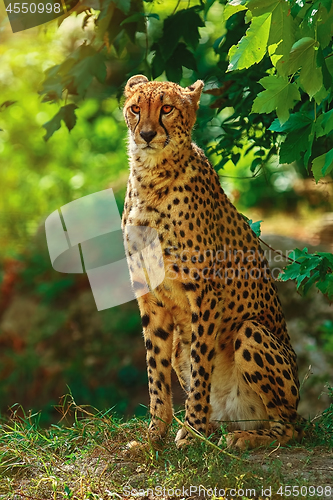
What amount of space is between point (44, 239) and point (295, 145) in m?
6.96

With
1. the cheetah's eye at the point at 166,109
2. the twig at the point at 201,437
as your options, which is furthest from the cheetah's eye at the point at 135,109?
the twig at the point at 201,437

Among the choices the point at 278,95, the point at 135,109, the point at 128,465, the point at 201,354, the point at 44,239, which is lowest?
the point at 128,465

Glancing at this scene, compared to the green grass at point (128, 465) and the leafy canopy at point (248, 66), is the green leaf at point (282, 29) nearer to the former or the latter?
the leafy canopy at point (248, 66)

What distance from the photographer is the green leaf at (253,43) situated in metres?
2.41

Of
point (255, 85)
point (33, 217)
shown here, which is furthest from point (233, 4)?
point (33, 217)

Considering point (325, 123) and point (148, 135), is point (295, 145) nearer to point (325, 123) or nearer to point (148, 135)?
point (325, 123)

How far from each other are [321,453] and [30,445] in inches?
71.0

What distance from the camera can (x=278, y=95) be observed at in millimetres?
2693

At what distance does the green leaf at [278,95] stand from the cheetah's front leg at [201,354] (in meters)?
1.38

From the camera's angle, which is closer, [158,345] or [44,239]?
[158,345]

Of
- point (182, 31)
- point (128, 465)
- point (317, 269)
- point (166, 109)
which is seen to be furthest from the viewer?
point (182, 31)

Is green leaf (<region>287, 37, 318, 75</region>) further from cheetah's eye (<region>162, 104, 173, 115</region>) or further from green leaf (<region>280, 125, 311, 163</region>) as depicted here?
cheetah's eye (<region>162, 104, 173, 115</region>)

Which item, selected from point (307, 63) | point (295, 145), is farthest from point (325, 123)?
point (295, 145)

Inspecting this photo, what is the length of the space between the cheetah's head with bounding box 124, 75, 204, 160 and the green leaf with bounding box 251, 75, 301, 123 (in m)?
1.05
